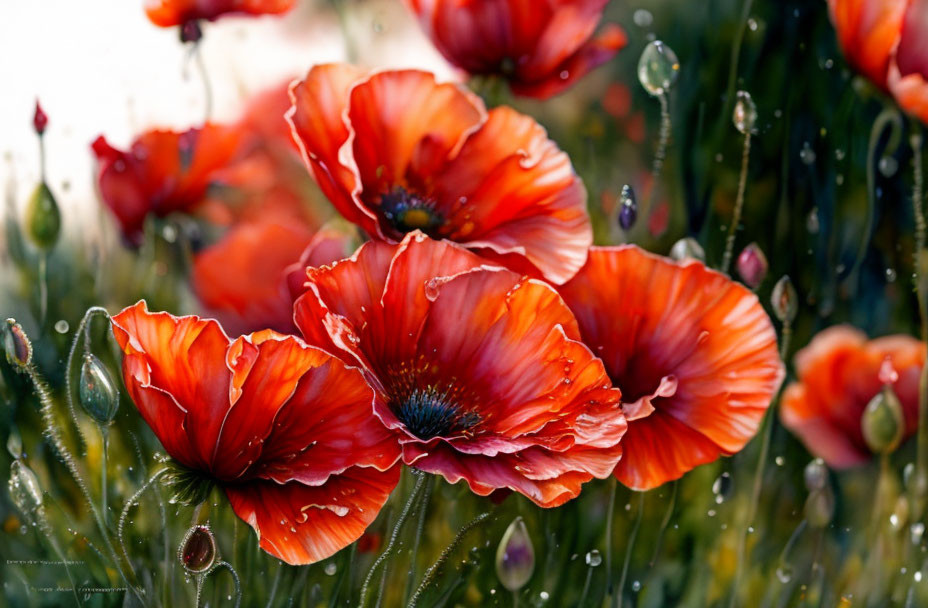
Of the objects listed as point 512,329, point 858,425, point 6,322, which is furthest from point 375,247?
point 858,425

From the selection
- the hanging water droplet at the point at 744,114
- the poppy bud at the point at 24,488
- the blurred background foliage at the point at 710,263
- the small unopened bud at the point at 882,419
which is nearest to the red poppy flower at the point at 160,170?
the blurred background foliage at the point at 710,263

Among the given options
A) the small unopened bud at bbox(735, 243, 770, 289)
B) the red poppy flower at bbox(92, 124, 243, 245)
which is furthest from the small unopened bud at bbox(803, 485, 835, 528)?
the red poppy flower at bbox(92, 124, 243, 245)

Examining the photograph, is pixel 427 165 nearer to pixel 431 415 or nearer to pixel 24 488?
pixel 431 415

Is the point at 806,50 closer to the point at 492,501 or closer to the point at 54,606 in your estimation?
the point at 492,501

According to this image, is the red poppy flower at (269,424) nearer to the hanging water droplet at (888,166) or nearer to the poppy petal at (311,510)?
the poppy petal at (311,510)

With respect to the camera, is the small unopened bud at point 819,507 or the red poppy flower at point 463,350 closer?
the red poppy flower at point 463,350

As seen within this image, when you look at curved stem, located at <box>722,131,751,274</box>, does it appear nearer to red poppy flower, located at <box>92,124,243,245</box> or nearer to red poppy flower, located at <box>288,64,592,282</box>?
red poppy flower, located at <box>288,64,592,282</box>
